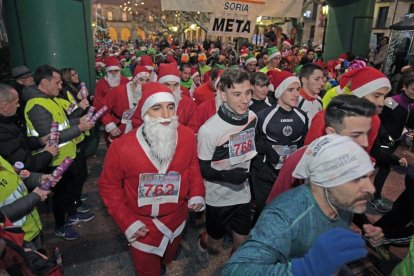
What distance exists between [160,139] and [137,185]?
1.57 ft

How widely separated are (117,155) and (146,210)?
57cm

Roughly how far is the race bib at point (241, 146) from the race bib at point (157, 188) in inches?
28.3

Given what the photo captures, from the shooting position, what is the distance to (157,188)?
270 centimetres

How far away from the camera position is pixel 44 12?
553cm

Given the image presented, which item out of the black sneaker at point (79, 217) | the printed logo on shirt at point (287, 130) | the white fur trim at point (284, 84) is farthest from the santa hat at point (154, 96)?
the black sneaker at point (79, 217)

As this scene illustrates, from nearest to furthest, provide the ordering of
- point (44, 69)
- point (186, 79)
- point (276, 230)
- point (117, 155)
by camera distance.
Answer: point (276, 230), point (117, 155), point (44, 69), point (186, 79)

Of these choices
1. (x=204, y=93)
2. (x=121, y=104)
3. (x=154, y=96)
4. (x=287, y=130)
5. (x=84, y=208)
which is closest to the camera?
(x=154, y=96)

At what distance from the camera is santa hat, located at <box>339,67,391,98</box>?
3311 millimetres

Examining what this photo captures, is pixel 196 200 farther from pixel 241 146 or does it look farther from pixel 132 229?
pixel 241 146

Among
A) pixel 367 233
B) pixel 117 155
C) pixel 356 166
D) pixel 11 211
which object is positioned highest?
pixel 356 166

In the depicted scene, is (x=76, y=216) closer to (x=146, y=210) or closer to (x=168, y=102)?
(x=146, y=210)

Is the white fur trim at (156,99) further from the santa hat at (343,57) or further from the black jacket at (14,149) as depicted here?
the santa hat at (343,57)

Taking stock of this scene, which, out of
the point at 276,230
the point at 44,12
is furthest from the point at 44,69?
the point at 276,230

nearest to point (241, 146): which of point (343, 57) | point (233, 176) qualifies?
point (233, 176)
